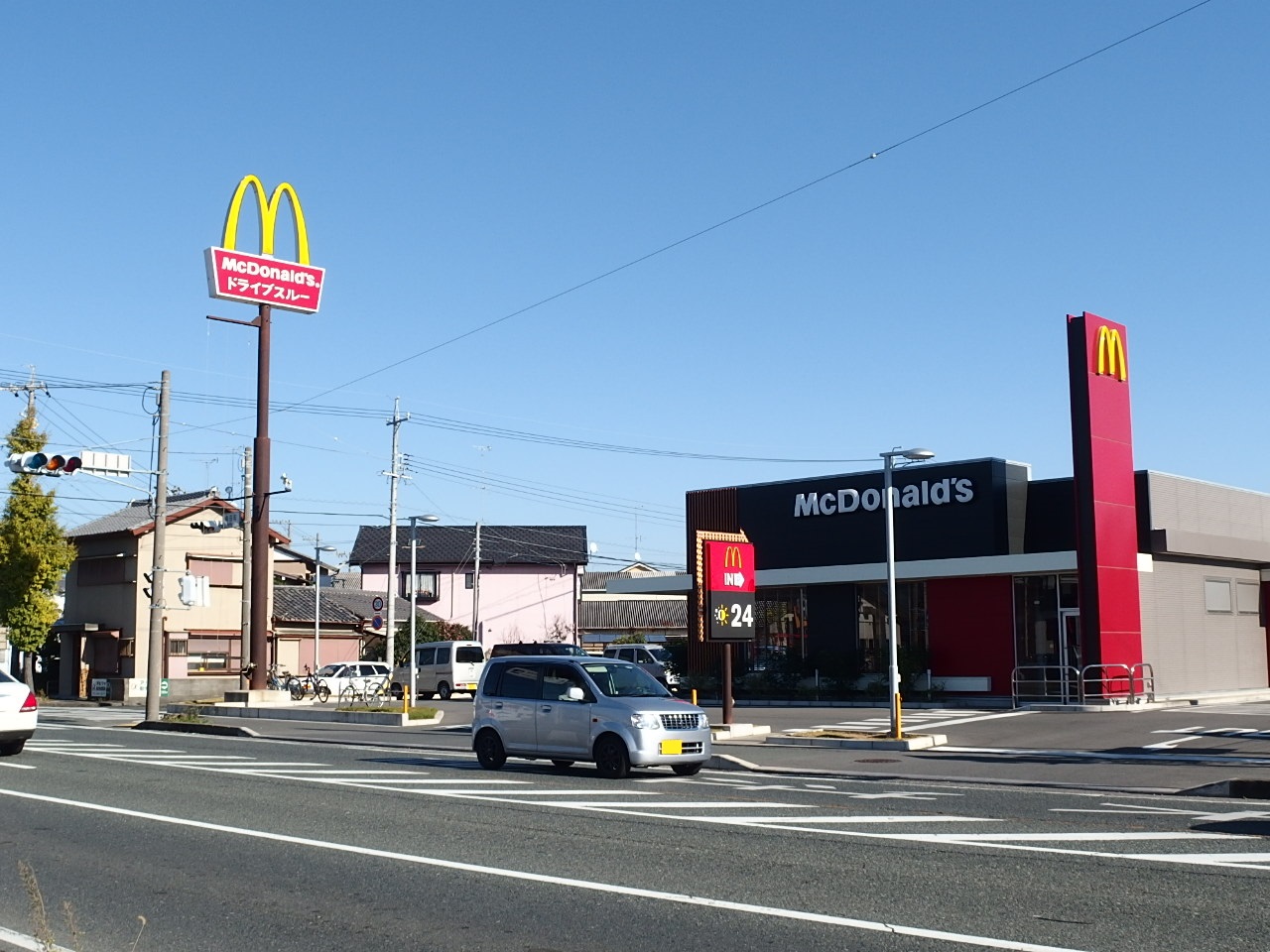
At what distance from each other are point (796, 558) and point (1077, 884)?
31799 millimetres

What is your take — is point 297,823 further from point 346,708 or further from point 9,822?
point 346,708

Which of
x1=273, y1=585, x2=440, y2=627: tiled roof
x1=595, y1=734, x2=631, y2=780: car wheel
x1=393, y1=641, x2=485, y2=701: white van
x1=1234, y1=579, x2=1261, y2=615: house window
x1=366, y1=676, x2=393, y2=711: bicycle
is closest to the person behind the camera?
x1=595, y1=734, x2=631, y2=780: car wheel

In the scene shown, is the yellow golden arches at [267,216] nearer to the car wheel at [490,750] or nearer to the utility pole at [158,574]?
the utility pole at [158,574]

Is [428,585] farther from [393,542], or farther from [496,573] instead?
[393,542]

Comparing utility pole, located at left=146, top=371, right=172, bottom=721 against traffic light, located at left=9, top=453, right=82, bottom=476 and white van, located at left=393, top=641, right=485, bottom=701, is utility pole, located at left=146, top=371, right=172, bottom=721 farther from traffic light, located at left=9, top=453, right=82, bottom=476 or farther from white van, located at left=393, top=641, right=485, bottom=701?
white van, located at left=393, top=641, right=485, bottom=701

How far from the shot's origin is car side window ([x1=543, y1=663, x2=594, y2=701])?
18.2 metres

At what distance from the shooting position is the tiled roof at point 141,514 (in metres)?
54.2

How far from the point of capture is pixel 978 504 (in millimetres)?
36656

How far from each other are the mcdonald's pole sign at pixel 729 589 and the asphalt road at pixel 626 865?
29.3 ft

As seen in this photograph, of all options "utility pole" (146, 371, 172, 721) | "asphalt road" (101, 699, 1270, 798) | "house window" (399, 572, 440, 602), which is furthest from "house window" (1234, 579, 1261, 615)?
"house window" (399, 572, 440, 602)

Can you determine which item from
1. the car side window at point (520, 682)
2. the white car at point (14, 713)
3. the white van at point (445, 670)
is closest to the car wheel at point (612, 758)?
the car side window at point (520, 682)

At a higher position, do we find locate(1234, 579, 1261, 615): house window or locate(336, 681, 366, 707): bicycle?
locate(1234, 579, 1261, 615): house window

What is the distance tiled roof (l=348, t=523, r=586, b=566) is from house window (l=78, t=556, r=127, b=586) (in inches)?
1205

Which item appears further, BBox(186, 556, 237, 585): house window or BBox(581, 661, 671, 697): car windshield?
BBox(186, 556, 237, 585): house window
